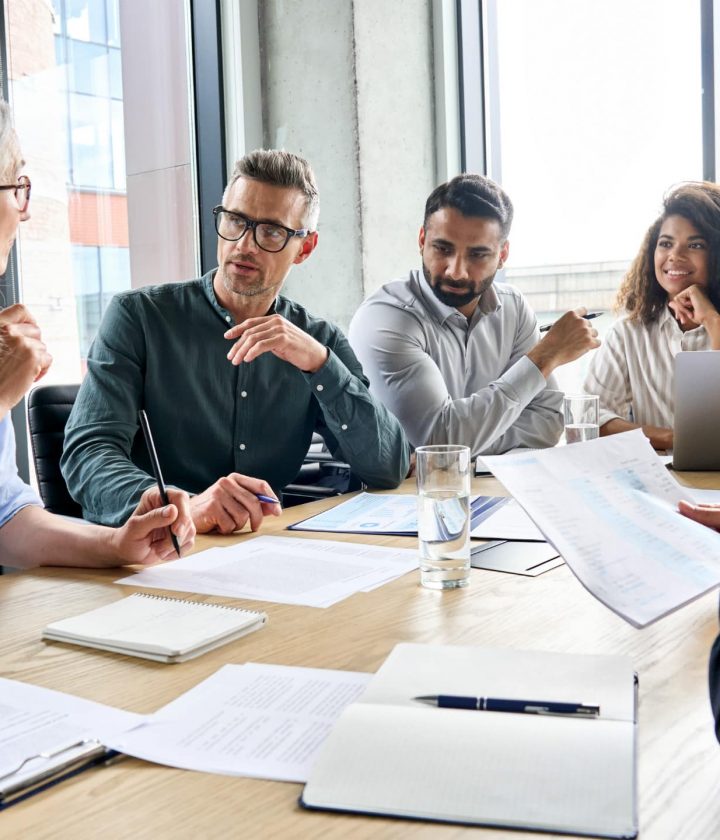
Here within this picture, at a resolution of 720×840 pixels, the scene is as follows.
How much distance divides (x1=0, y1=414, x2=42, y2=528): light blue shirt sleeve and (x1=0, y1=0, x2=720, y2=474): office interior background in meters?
1.77

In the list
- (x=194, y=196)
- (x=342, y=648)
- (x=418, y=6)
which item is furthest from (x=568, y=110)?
(x=342, y=648)

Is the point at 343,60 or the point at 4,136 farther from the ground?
the point at 343,60

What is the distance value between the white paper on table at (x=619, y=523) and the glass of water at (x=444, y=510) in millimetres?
96

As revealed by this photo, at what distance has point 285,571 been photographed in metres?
1.17

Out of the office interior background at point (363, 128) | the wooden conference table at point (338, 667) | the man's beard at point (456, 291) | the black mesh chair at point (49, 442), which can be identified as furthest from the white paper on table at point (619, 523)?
the office interior background at point (363, 128)

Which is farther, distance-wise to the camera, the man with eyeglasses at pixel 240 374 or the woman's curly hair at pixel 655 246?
the woman's curly hair at pixel 655 246

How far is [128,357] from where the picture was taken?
6.18 feet

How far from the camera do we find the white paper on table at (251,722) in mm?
636

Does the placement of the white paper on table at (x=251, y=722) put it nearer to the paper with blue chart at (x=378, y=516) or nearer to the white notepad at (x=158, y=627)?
the white notepad at (x=158, y=627)

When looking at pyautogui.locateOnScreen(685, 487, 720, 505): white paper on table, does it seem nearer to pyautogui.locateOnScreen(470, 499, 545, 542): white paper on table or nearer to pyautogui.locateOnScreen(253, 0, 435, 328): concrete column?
pyautogui.locateOnScreen(470, 499, 545, 542): white paper on table

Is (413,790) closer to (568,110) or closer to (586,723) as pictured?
(586,723)

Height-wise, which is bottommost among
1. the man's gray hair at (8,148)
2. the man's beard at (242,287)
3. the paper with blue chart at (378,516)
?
the paper with blue chart at (378,516)

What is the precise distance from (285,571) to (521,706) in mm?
556

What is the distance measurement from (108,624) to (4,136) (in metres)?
0.82
